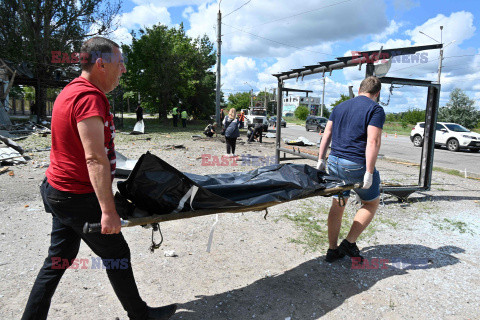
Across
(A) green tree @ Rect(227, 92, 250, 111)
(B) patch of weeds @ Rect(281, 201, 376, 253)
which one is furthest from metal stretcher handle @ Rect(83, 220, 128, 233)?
(A) green tree @ Rect(227, 92, 250, 111)

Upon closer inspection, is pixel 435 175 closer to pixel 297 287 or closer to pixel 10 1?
pixel 297 287

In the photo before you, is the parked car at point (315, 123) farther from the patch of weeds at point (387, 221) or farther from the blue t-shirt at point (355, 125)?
the blue t-shirt at point (355, 125)

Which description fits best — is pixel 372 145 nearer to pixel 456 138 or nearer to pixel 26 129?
pixel 456 138

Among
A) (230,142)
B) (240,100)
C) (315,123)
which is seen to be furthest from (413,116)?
(240,100)

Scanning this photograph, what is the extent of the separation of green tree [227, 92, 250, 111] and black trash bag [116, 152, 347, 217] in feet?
344

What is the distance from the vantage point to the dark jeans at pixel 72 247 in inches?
72.8

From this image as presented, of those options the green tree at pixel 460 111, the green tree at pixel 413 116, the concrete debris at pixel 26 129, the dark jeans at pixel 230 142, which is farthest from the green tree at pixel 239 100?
the dark jeans at pixel 230 142

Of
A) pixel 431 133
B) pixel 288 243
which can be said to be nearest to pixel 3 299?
pixel 288 243

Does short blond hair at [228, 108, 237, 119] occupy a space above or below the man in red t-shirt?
above

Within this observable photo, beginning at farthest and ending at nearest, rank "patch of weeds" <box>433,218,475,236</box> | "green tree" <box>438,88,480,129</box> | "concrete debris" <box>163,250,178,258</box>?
"green tree" <box>438,88,480,129</box> → "patch of weeds" <box>433,218,475,236</box> → "concrete debris" <box>163,250,178,258</box>

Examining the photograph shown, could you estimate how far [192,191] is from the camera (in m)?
2.12

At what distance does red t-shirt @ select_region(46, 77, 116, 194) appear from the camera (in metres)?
1.67

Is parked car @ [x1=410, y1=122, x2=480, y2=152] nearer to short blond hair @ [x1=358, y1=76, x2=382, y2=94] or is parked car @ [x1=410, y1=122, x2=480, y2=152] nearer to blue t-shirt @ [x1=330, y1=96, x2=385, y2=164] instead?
short blond hair @ [x1=358, y1=76, x2=382, y2=94]

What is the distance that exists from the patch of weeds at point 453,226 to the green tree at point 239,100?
10292cm
